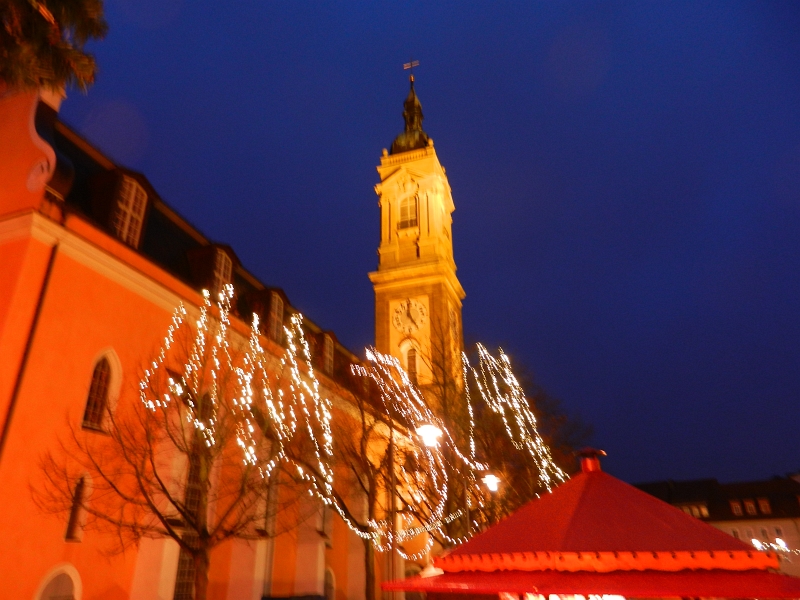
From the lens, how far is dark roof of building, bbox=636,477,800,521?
52.9m

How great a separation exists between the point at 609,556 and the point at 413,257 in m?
35.2

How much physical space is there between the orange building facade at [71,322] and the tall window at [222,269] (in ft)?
1.43

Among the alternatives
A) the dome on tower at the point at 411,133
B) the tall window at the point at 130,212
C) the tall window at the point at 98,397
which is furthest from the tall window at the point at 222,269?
the dome on tower at the point at 411,133

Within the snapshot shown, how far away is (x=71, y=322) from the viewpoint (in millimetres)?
13531

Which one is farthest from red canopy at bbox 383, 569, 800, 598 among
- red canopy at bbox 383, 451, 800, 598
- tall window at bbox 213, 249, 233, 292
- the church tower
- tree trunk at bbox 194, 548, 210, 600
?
the church tower

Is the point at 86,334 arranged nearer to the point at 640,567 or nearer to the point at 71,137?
the point at 71,137

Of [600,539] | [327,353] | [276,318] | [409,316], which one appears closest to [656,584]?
[600,539]

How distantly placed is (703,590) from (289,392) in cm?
1816

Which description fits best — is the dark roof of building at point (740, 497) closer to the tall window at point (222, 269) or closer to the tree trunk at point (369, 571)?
the tree trunk at point (369, 571)

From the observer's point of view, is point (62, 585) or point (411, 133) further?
point (411, 133)

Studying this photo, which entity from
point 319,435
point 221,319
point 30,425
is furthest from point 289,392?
point 30,425

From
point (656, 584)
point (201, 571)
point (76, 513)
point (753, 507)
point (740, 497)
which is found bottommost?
point (656, 584)

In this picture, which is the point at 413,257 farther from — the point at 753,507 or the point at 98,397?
the point at 753,507

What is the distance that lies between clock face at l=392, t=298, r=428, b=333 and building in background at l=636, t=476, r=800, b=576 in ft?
94.6
